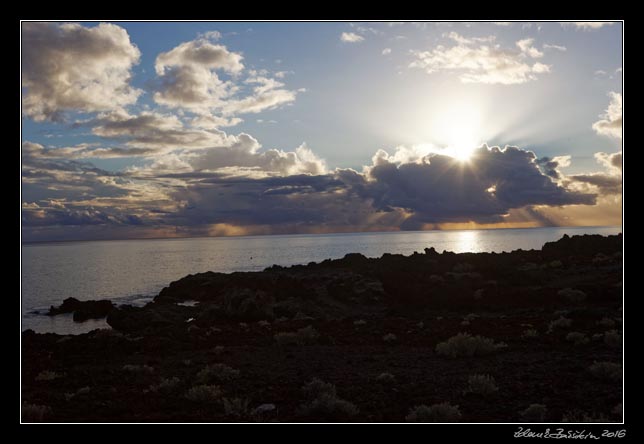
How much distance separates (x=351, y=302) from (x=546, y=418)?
24.2 m

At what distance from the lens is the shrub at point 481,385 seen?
11.3 m

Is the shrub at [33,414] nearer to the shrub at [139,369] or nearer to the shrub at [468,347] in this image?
the shrub at [139,369]

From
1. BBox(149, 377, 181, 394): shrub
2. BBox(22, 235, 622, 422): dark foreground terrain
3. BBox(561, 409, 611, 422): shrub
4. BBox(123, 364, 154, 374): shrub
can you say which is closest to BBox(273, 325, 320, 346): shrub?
BBox(22, 235, 622, 422): dark foreground terrain

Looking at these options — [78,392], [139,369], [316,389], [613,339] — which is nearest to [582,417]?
[316,389]

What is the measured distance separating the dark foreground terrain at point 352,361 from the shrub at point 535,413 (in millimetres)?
23

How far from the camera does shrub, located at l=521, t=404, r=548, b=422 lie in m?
9.56

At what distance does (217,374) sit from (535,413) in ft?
28.4

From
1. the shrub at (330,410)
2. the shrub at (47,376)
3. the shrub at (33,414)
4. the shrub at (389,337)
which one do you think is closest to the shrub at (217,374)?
the shrub at (330,410)

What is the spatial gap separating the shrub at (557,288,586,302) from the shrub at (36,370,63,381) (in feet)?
88.2

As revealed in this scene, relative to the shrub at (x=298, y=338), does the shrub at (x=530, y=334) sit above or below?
above

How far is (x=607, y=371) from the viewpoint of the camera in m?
11.9

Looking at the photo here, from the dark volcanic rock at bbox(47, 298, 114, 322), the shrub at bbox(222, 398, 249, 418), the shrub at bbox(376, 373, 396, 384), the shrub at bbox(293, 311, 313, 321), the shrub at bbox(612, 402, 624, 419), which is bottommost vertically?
the dark volcanic rock at bbox(47, 298, 114, 322)

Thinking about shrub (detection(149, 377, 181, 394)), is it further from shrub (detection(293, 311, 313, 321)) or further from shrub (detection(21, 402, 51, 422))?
shrub (detection(293, 311, 313, 321))

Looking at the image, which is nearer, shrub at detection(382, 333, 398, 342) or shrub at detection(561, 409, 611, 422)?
shrub at detection(561, 409, 611, 422)
